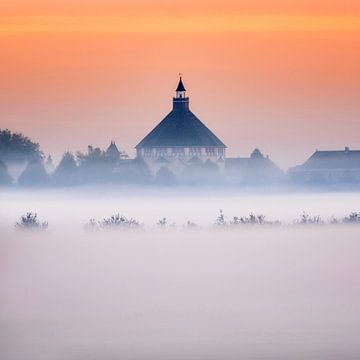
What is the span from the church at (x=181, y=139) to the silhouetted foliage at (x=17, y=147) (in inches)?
1916

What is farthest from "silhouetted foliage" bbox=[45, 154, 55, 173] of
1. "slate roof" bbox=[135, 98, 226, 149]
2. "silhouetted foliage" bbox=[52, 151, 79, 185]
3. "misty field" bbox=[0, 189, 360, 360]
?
"slate roof" bbox=[135, 98, 226, 149]

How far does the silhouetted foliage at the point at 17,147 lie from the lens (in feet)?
319

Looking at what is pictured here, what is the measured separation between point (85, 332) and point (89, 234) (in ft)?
84.7

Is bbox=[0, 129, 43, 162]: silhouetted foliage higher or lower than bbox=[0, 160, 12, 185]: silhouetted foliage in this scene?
higher

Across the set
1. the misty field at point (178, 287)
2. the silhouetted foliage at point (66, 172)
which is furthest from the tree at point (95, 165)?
the misty field at point (178, 287)

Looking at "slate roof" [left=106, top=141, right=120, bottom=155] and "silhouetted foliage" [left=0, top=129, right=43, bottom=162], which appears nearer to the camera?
"silhouetted foliage" [left=0, top=129, right=43, bottom=162]

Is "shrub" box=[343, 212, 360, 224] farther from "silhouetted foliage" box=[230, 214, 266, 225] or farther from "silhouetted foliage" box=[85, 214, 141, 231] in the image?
"silhouetted foliage" box=[85, 214, 141, 231]

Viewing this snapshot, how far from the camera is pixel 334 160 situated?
14975 cm

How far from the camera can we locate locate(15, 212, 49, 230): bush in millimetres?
57125

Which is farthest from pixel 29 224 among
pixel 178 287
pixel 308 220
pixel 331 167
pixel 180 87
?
pixel 180 87

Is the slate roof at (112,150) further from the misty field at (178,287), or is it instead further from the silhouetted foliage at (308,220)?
the silhouetted foliage at (308,220)

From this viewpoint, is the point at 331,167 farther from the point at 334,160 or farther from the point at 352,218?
the point at 352,218

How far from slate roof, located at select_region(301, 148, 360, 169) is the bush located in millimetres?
84082

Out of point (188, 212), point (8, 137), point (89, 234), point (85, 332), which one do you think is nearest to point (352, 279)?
point (85, 332)
